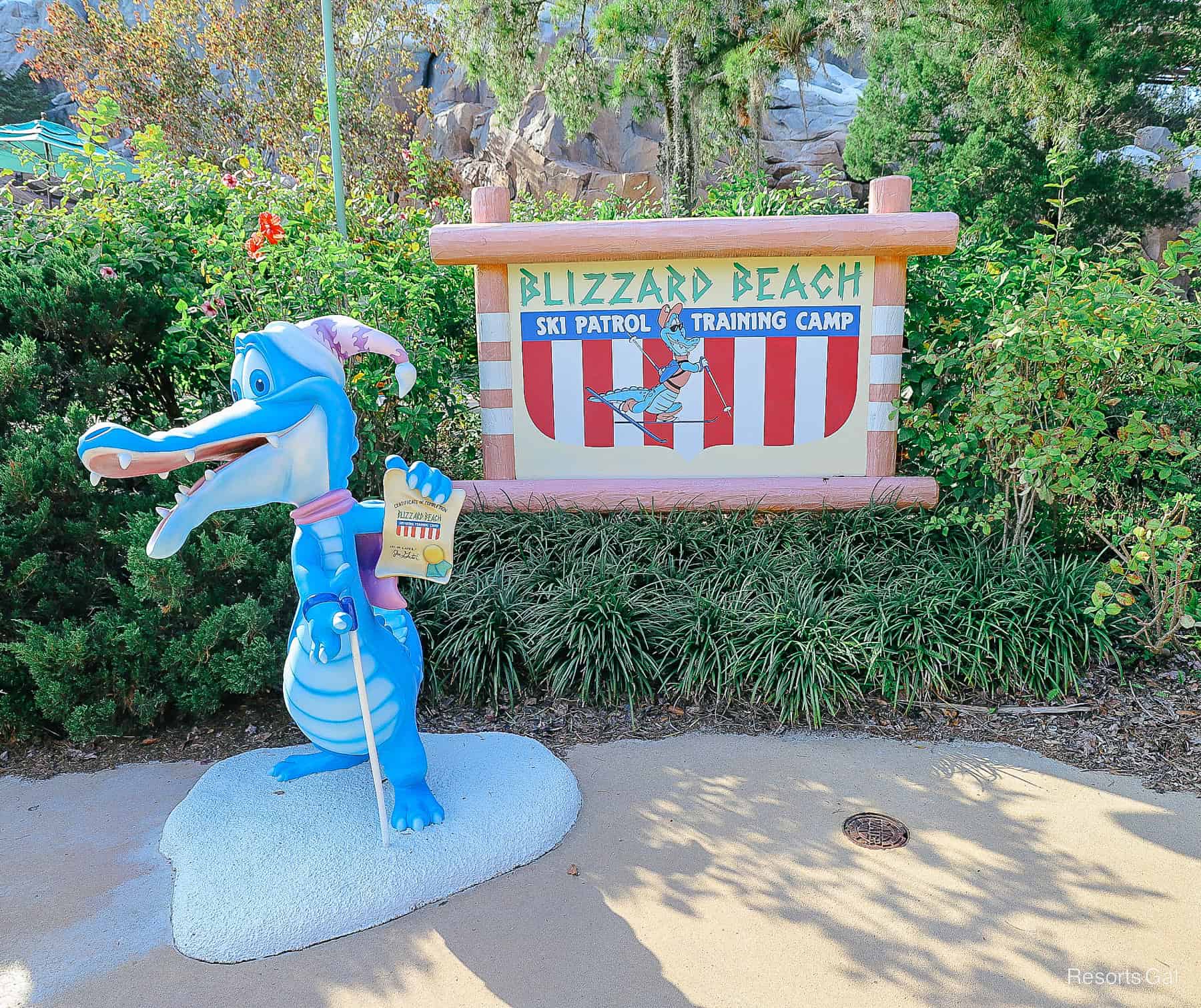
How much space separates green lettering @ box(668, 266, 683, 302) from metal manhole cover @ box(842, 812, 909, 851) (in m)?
2.80

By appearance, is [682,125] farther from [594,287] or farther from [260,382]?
[260,382]

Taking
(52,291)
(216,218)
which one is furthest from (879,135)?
(52,291)

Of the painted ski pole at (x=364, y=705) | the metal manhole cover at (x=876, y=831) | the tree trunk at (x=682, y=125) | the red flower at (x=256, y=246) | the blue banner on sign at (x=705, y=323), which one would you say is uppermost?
the tree trunk at (x=682, y=125)

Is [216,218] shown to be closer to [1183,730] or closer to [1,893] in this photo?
[1,893]

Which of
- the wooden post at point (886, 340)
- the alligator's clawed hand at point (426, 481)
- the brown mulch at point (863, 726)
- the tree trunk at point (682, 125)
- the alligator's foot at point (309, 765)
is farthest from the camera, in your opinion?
the tree trunk at point (682, 125)

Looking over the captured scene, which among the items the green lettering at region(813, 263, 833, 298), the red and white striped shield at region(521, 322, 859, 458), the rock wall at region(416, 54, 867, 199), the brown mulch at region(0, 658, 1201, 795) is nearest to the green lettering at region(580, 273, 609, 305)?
the red and white striped shield at region(521, 322, 859, 458)

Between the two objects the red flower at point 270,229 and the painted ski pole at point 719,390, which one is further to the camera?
the painted ski pole at point 719,390

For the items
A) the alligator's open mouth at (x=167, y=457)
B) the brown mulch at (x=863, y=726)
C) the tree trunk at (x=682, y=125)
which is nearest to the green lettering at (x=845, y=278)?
the brown mulch at (x=863, y=726)

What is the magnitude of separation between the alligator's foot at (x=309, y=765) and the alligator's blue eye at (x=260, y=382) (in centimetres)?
132

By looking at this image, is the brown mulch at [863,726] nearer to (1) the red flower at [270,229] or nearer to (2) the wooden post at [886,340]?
(2) the wooden post at [886,340]

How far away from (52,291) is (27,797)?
2.11m

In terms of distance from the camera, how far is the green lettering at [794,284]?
15.4 ft

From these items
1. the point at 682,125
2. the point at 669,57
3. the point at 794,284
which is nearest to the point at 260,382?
the point at 794,284

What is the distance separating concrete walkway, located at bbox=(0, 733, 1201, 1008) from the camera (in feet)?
7.61
